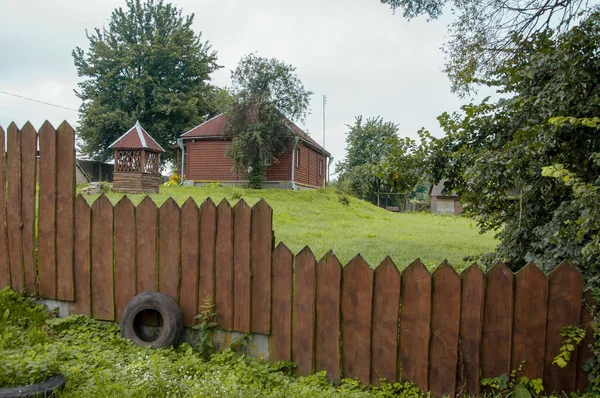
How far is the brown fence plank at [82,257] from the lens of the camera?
4.14m

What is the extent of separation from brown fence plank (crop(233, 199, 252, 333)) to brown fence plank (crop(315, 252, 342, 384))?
623mm

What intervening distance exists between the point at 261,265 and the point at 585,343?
248 cm

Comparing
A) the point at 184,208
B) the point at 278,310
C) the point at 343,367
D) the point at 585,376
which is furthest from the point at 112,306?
the point at 585,376

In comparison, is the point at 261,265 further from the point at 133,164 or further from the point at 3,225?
the point at 133,164

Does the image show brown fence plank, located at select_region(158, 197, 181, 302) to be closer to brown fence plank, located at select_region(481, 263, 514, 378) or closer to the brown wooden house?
brown fence plank, located at select_region(481, 263, 514, 378)

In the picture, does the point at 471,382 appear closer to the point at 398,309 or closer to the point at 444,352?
the point at 444,352

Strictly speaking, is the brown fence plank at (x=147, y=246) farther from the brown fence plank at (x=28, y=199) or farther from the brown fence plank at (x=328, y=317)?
the brown fence plank at (x=328, y=317)

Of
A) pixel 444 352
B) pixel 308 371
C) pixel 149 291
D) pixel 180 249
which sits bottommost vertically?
pixel 308 371

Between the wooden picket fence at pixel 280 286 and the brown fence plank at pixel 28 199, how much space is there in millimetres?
13


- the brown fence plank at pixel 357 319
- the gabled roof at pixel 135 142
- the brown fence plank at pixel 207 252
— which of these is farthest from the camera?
the gabled roof at pixel 135 142

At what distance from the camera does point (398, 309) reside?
336 centimetres

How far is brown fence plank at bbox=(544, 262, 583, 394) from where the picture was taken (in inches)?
121

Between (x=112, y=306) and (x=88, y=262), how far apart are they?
0.48 m

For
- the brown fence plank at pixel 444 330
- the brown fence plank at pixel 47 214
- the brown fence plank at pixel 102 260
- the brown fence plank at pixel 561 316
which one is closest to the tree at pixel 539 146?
the brown fence plank at pixel 561 316
